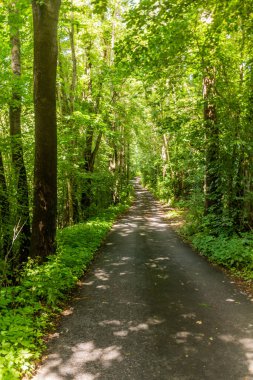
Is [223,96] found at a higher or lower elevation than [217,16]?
lower

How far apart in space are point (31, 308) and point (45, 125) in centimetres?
449

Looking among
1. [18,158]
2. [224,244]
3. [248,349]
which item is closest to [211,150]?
[224,244]

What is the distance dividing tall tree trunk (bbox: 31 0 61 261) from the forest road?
1772mm

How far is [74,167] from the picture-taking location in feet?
46.9

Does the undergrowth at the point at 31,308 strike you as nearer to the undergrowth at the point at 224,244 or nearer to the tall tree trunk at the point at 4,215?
the tall tree trunk at the point at 4,215

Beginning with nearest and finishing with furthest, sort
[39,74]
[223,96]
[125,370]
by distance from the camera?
[125,370] → [39,74] → [223,96]

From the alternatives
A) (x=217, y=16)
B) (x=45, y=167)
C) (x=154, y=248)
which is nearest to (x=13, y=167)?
(x=45, y=167)

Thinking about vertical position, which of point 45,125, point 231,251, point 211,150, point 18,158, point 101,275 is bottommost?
point 101,275

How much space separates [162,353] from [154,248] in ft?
25.0

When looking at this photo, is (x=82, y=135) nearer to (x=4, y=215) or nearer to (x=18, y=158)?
(x=18, y=158)

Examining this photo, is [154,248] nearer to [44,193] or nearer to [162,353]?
[44,193]

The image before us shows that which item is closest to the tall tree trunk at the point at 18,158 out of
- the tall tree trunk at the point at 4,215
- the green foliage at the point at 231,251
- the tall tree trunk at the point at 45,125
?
the tall tree trunk at the point at 4,215

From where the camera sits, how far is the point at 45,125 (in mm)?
7992

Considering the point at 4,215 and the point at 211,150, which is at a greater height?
the point at 211,150
